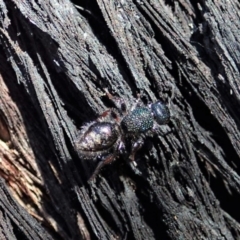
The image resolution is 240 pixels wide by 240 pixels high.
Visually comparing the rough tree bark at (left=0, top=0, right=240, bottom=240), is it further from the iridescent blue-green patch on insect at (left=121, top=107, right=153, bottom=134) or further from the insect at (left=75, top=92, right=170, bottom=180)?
the iridescent blue-green patch on insect at (left=121, top=107, right=153, bottom=134)

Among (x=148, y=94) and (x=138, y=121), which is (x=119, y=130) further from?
(x=148, y=94)

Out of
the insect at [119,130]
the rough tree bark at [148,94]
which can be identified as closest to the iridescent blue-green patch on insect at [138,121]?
the insect at [119,130]

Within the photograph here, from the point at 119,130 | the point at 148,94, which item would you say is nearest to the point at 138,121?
the point at 119,130

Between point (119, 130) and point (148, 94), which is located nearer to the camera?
point (148, 94)

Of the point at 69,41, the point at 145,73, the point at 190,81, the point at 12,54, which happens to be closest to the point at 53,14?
the point at 69,41

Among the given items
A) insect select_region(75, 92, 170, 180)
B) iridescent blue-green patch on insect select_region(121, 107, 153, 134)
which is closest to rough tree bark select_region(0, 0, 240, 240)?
insect select_region(75, 92, 170, 180)
